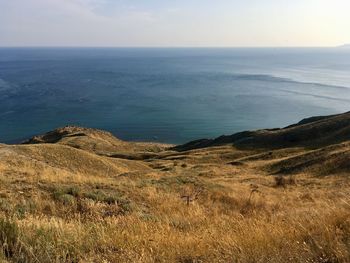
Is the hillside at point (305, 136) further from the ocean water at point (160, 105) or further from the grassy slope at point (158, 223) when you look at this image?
the ocean water at point (160, 105)

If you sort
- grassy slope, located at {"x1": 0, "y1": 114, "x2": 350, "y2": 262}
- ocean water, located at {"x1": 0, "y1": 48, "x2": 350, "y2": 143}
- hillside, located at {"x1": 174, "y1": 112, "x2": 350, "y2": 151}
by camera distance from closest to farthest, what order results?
grassy slope, located at {"x1": 0, "y1": 114, "x2": 350, "y2": 262}, hillside, located at {"x1": 174, "y1": 112, "x2": 350, "y2": 151}, ocean water, located at {"x1": 0, "y1": 48, "x2": 350, "y2": 143}

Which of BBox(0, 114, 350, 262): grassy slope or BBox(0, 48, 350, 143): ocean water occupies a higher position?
BBox(0, 114, 350, 262): grassy slope

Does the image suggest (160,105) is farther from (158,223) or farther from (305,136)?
(158,223)

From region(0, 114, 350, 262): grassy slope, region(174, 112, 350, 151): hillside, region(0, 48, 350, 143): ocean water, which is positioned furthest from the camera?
region(0, 48, 350, 143): ocean water

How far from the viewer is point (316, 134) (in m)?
52.3

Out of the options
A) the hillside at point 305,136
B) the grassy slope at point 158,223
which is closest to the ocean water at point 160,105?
the hillside at point 305,136

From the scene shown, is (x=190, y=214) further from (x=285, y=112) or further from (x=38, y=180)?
(x=285, y=112)

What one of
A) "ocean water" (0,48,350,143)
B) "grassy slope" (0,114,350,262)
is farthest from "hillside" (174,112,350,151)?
"ocean water" (0,48,350,143)

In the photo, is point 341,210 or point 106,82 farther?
point 106,82

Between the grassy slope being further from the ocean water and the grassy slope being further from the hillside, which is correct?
the ocean water

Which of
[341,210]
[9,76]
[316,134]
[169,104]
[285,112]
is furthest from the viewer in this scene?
[9,76]

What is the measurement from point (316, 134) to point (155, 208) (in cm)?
4491

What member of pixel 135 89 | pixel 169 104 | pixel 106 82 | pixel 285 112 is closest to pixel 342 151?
pixel 285 112

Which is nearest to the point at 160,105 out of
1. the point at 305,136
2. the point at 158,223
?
the point at 305,136
